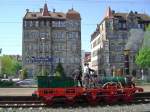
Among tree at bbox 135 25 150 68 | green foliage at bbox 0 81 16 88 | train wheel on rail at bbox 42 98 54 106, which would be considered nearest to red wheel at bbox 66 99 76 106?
train wheel on rail at bbox 42 98 54 106

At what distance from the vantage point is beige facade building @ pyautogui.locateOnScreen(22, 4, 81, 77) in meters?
118

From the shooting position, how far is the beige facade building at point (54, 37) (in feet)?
388

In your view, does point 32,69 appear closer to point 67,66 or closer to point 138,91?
point 67,66

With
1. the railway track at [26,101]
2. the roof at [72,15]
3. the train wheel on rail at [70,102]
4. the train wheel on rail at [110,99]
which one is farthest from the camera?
the roof at [72,15]

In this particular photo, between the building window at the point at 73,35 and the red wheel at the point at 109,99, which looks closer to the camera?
the red wheel at the point at 109,99

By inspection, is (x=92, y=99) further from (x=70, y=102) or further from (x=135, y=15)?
(x=135, y=15)

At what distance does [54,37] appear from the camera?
12031 centimetres

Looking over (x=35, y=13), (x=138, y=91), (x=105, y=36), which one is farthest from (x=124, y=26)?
(x=138, y=91)

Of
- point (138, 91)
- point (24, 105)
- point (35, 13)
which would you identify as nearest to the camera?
point (24, 105)

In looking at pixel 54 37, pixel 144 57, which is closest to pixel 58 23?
pixel 54 37

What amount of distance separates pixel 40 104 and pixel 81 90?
8.37ft

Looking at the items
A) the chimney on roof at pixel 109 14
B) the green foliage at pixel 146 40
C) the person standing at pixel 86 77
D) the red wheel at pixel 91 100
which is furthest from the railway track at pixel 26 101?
the chimney on roof at pixel 109 14

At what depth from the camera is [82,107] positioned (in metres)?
23.6

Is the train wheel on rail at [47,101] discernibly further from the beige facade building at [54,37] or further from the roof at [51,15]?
the roof at [51,15]
